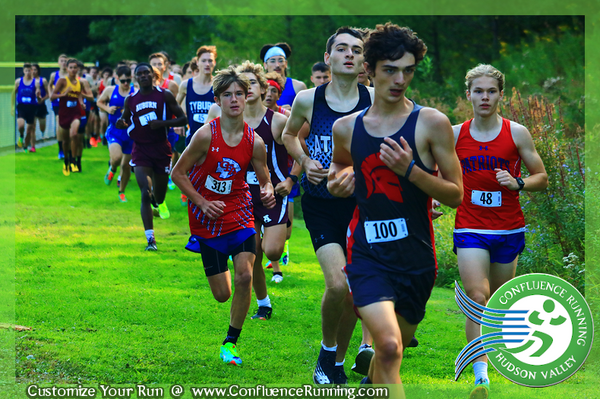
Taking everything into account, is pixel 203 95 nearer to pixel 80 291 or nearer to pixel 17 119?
pixel 80 291

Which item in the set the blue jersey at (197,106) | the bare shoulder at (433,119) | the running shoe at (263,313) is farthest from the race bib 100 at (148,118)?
the bare shoulder at (433,119)

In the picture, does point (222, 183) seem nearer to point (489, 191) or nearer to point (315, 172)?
point (315, 172)

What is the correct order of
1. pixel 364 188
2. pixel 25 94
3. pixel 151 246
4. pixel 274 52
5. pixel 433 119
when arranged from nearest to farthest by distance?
1. pixel 433 119
2. pixel 364 188
3. pixel 274 52
4. pixel 151 246
5. pixel 25 94

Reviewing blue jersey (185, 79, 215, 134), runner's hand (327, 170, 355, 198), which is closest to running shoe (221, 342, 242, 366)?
runner's hand (327, 170, 355, 198)

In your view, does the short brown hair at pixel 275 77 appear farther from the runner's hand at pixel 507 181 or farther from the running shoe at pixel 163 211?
the running shoe at pixel 163 211

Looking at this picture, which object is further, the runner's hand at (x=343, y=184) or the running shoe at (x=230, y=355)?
the running shoe at (x=230, y=355)

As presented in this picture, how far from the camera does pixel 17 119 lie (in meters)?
23.0

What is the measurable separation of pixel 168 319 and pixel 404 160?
4002 millimetres

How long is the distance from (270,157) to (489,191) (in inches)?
103

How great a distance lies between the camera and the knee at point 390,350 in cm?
388

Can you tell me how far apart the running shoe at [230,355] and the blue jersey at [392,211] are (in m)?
2.09

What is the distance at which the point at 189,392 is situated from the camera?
5258mm

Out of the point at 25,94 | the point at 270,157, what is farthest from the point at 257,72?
the point at 25,94

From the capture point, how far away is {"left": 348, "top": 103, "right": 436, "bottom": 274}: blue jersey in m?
4.14
